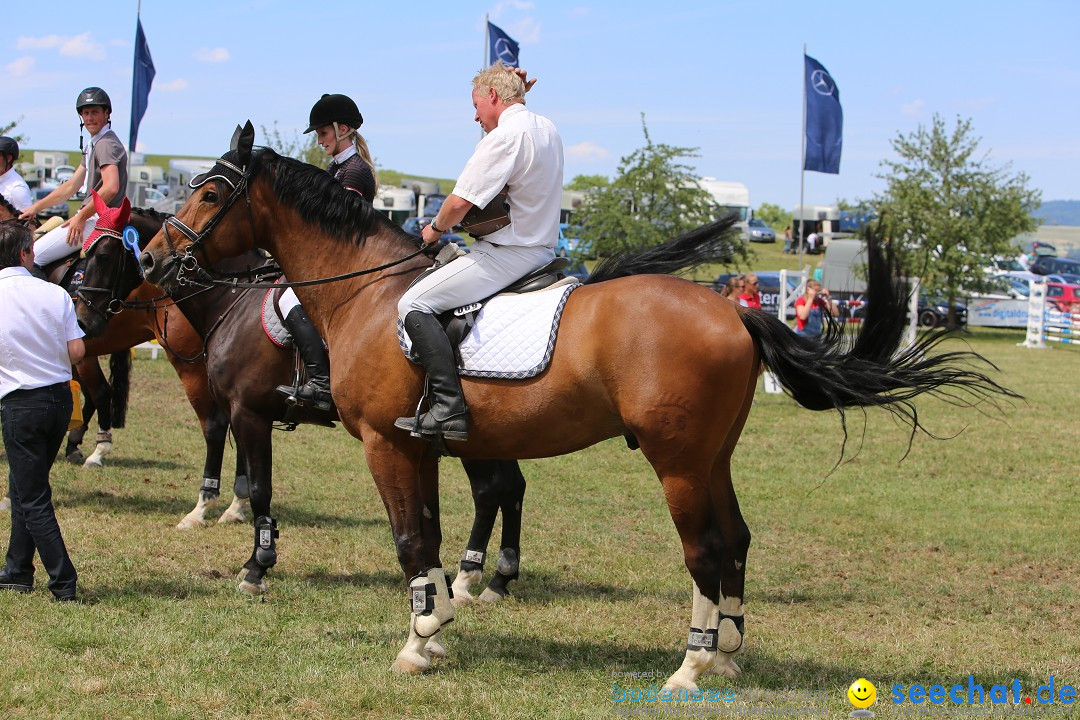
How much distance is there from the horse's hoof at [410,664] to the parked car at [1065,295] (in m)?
34.2

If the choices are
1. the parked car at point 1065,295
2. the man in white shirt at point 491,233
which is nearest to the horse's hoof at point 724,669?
the man in white shirt at point 491,233

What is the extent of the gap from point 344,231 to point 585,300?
1606 millimetres

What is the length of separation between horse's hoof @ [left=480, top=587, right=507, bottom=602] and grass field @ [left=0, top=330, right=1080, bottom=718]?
11 centimetres

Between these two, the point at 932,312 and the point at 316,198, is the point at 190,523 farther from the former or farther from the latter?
the point at 932,312

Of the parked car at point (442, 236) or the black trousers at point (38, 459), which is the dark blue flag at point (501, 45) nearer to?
the parked car at point (442, 236)

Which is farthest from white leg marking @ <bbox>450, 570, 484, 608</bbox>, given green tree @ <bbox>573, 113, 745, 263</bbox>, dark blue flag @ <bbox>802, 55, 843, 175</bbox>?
green tree @ <bbox>573, 113, 745, 263</bbox>

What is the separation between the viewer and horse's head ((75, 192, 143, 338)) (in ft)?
26.9

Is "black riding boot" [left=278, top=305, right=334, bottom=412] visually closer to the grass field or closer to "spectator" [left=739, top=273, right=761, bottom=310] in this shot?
the grass field

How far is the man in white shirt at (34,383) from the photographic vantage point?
6.13m

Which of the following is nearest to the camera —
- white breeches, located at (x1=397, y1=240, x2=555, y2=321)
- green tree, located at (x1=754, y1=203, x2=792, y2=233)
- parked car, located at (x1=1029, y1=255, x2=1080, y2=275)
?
white breeches, located at (x1=397, y1=240, x2=555, y2=321)

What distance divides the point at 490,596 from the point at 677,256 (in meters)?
2.75

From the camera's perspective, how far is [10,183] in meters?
10.0

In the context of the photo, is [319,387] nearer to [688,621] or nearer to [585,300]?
[585,300]

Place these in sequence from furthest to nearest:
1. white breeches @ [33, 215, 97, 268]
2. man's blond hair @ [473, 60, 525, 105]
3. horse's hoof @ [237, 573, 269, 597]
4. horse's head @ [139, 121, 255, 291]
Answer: white breeches @ [33, 215, 97, 268]
horse's hoof @ [237, 573, 269, 597]
horse's head @ [139, 121, 255, 291]
man's blond hair @ [473, 60, 525, 105]
